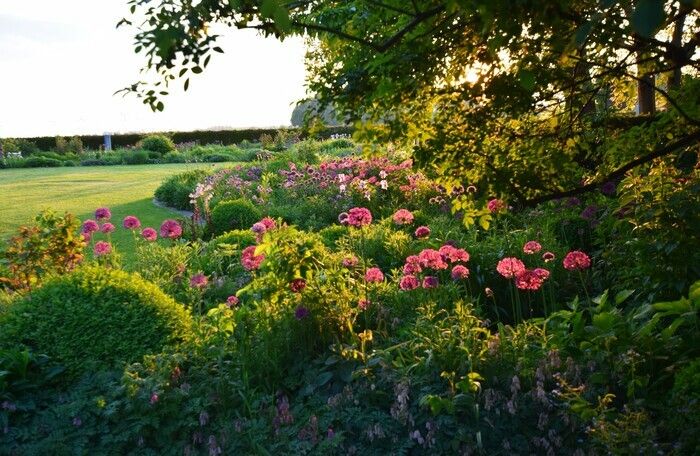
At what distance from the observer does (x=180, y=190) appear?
13.4 metres

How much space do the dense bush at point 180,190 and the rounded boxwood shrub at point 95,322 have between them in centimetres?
880

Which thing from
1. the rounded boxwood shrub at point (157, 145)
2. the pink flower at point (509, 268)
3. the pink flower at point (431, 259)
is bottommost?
the pink flower at point (509, 268)

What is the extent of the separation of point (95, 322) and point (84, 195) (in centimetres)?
1236

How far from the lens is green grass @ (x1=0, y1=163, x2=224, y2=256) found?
468 inches

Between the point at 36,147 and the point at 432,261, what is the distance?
32.0m

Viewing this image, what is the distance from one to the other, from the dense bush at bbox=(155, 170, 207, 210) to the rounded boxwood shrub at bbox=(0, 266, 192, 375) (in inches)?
347

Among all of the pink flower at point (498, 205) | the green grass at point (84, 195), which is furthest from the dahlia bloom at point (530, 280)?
the green grass at point (84, 195)

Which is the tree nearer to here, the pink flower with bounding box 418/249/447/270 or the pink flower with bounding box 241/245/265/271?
the pink flower with bounding box 418/249/447/270

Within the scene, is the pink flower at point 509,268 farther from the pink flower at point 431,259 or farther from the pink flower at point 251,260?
the pink flower at point 251,260

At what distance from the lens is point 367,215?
4258mm

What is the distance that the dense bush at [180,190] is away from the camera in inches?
522

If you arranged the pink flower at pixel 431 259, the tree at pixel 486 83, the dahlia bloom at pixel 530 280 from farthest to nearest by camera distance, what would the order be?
the pink flower at pixel 431 259, the dahlia bloom at pixel 530 280, the tree at pixel 486 83

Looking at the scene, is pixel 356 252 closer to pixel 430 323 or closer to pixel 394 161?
pixel 430 323

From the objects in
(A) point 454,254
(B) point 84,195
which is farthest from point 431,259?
(B) point 84,195
